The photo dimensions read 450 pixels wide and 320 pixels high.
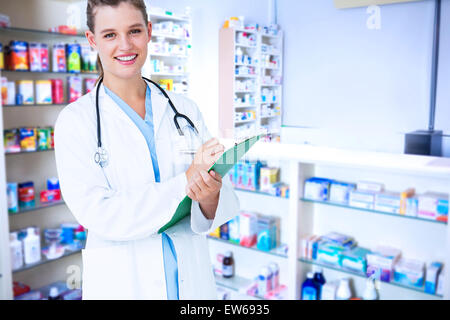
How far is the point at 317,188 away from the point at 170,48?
123cm

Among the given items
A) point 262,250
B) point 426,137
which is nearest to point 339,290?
point 262,250

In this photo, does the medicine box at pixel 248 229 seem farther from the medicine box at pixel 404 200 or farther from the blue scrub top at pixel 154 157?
the blue scrub top at pixel 154 157

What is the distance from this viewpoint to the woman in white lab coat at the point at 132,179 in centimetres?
91

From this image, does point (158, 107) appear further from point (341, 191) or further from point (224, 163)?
point (341, 191)

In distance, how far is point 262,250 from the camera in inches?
94.3

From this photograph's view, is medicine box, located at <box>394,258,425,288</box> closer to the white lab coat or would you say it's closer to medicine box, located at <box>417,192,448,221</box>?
medicine box, located at <box>417,192,448,221</box>

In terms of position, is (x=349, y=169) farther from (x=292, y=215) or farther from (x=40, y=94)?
(x=40, y=94)

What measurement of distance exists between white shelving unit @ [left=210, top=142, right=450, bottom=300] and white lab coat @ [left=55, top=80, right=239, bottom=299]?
72 cm

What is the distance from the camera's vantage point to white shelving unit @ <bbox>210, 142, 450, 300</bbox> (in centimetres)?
187

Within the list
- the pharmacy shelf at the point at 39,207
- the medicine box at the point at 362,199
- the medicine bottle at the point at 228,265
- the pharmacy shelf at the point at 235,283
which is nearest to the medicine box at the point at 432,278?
the medicine box at the point at 362,199

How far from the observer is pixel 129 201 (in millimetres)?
932

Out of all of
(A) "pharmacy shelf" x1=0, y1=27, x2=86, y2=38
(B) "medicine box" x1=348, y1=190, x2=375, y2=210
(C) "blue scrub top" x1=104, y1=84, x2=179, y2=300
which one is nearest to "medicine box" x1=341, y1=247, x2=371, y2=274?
(B) "medicine box" x1=348, y1=190, x2=375, y2=210

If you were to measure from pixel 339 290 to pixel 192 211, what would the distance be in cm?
149

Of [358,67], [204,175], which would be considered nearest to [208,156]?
[204,175]
